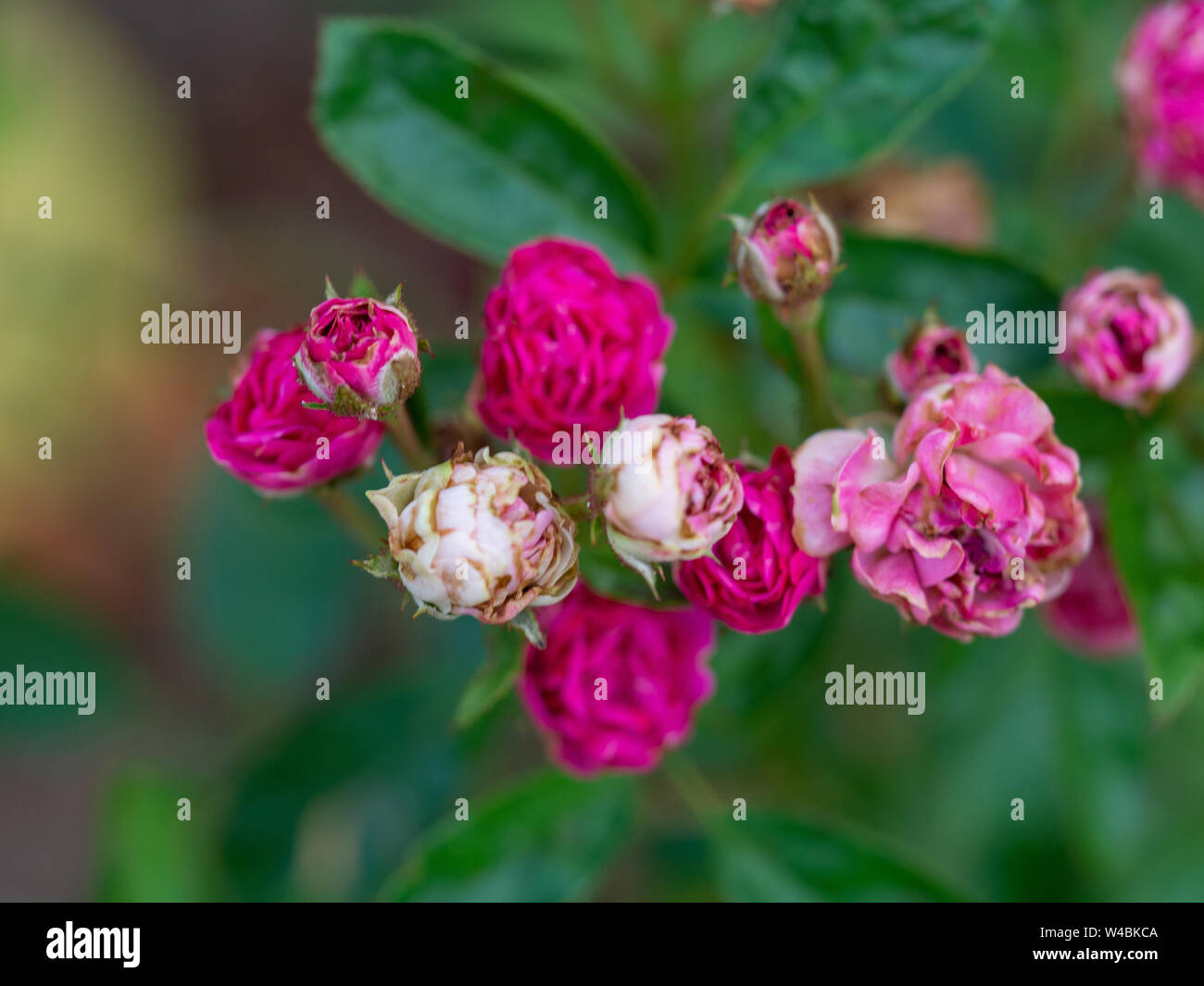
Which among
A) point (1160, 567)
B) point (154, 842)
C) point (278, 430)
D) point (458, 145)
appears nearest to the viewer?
point (278, 430)

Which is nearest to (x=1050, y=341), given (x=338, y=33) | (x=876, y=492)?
(x=876, y=492)

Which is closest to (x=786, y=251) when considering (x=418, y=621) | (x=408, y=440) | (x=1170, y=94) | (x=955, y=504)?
(x=955, y=504)

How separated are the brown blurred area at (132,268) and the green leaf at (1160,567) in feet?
6.01

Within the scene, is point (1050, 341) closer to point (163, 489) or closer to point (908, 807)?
point (908, 807)

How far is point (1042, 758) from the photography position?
2301 mm

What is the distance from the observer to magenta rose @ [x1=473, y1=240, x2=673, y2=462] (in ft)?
3.76

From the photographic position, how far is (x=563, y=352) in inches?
44.9

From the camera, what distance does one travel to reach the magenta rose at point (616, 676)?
126 centimetres

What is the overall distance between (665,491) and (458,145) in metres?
0.70

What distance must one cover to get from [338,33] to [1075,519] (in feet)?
3.35

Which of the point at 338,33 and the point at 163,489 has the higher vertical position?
the point at 338,33

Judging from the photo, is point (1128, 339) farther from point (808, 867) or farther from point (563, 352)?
point (808, 867)

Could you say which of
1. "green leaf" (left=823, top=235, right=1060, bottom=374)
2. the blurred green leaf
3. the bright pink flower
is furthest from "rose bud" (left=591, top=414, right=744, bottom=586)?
the blurred green leaf

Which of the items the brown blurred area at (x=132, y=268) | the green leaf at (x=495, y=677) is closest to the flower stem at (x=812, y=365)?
the green leaf at (x=495, y=677)
